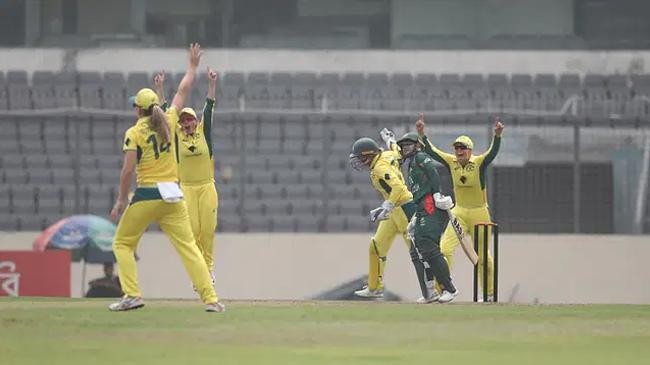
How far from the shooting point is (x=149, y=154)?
50.1 ft

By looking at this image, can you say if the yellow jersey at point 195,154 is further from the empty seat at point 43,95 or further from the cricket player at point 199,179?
the empty seat at point 43,95

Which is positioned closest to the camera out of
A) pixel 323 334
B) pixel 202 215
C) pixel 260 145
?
pixel 323 334

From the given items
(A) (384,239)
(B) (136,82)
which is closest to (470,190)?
(A) (384,239)

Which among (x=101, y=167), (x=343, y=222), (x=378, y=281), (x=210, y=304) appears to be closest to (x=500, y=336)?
(x=210, y=304)

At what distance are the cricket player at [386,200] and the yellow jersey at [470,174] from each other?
83 cm

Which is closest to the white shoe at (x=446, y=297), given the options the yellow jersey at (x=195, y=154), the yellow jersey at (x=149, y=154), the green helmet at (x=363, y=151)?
the green helmet at (x=363, y=151)

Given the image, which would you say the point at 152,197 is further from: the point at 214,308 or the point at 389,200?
the point at 389,200

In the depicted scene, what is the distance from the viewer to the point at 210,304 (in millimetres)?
15719

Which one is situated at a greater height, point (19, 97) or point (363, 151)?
point (19, 97)

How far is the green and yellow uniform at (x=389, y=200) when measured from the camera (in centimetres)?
1902

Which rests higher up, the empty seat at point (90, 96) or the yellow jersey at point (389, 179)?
the empty seat at point (90, 96)

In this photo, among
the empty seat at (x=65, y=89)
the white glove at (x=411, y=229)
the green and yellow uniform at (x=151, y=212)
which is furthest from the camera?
the empty seat at (x=65, y=89)

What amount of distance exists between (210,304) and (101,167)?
1370 cm

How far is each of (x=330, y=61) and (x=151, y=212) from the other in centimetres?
1856
